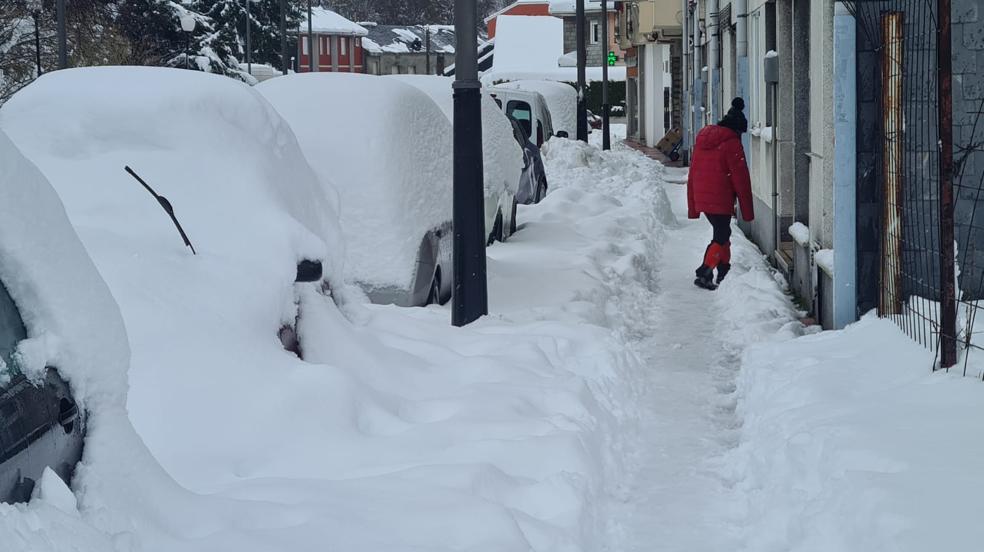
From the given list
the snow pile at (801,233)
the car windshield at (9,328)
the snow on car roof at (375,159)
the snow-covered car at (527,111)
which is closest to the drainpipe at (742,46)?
the snow pile at (801,233)

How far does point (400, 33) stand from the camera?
4688 inches

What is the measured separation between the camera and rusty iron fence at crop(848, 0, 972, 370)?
8117mm

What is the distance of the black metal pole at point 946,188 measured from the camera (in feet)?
22.2

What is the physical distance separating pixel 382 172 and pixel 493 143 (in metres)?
4.90

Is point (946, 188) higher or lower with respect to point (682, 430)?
higher

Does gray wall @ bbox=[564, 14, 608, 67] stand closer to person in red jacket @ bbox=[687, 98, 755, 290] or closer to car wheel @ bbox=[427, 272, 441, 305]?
person in red jacket @ bbox=[687, 98, 755, 290]

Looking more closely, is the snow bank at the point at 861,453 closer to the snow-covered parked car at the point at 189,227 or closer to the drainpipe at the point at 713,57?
the snow-covered parked car at the point at 189,227

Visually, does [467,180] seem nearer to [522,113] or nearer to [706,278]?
[706,278]

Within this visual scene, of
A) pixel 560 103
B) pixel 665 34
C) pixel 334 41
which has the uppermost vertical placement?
pixel 334 41

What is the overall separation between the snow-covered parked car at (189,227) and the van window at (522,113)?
792 inches

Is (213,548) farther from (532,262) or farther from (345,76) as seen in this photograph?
(532,262)

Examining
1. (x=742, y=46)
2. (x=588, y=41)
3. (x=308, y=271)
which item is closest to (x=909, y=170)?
(x=308, y=271)

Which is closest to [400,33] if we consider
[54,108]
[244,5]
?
[244,5]

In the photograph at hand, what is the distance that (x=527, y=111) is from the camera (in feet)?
92.9
